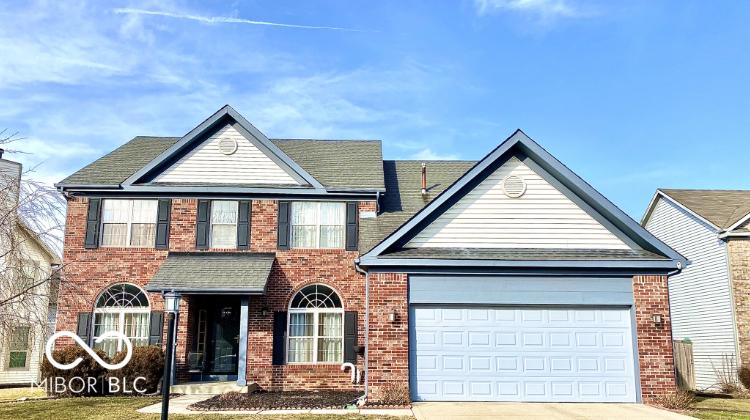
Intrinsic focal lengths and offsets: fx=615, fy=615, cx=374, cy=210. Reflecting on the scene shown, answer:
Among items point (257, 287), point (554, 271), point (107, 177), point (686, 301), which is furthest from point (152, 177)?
point (686, 301)

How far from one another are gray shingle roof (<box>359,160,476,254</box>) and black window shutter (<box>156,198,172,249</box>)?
18.6 feet

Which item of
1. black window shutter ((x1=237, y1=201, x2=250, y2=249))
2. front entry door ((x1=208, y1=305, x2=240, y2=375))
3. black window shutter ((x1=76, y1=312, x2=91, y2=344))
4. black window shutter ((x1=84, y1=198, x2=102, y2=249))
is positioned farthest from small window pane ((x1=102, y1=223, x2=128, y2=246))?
front entry door ((x1=208, y1=305, x2=240, y2=375))

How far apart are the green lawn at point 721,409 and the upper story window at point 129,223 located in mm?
14546

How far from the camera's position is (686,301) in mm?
23578

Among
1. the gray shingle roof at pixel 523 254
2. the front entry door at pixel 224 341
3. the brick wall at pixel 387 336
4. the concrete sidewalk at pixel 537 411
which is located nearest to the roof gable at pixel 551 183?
the gray shingle roof at pixel 523 254

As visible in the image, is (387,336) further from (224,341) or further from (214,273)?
(224,341)

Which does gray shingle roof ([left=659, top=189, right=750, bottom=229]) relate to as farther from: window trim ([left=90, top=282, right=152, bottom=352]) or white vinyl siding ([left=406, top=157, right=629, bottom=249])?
window trim ([left=90, top=282, right=152, bottom=352])

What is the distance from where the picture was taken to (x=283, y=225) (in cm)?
1795

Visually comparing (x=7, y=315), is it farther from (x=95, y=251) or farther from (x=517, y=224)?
(x=517, y=224)

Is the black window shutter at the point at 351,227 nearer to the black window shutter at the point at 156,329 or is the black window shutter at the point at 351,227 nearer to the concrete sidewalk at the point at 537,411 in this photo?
the black window shutter at the point at 156,329

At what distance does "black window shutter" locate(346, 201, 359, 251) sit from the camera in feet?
58.5

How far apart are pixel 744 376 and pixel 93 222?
20313mm

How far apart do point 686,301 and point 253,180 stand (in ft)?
55.8

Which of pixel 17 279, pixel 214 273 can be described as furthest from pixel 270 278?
pixel 17 279
